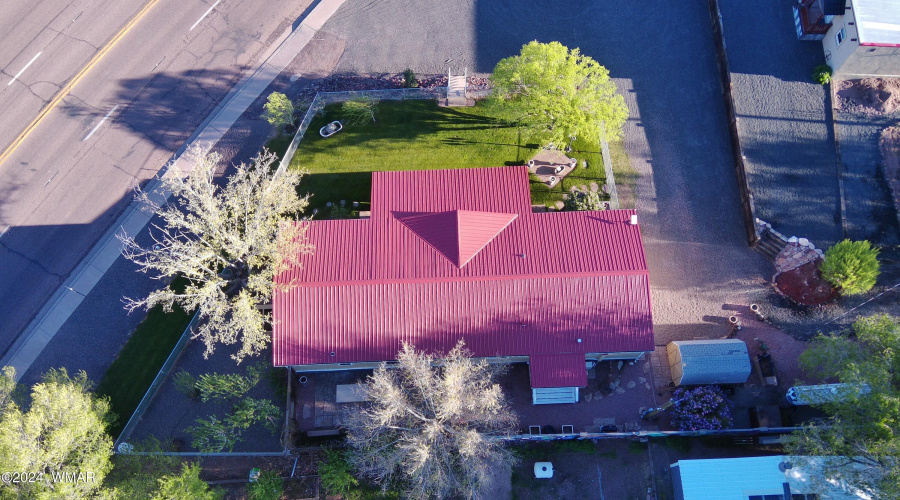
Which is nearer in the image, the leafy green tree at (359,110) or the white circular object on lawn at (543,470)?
the white circular object on lawn at (543,470)

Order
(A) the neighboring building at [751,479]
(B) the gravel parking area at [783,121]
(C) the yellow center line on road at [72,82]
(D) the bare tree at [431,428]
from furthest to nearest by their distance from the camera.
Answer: (C) the yellow center line on road at [72,82], (B) the gravel parking area at [783,121], (A) the neighboring building at [751,479], (D) the bare tree at [431,428]

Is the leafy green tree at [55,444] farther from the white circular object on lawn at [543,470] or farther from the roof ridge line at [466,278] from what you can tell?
the white circular object on lawn at [543,470]

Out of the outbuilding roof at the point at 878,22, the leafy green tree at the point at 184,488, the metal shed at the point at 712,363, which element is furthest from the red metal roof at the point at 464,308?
the outbuilding roof at the point at 878,22

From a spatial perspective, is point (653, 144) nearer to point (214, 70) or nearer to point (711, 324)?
point (711, 324)

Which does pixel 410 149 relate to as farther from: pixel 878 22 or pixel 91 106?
pixel 878 22

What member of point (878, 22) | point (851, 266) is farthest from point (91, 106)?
point (878, 22)

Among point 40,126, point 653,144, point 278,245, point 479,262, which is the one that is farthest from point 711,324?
point 40,126

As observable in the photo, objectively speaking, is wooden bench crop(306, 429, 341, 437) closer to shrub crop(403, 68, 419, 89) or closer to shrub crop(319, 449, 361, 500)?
shrub crop(319, 449, 361, 500)
